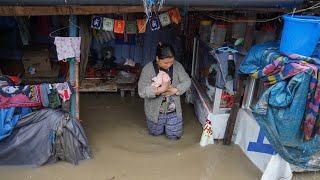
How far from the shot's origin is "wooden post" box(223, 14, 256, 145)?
445 cm

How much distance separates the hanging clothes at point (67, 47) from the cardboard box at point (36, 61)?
2.25 metres

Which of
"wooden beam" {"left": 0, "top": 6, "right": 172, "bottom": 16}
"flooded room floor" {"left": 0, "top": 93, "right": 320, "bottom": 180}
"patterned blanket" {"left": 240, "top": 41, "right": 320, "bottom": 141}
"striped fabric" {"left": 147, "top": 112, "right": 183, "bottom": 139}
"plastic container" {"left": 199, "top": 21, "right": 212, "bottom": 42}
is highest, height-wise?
"wooden beam" {"left": 0, "top": 6, "right": 172, "bottom": 16}

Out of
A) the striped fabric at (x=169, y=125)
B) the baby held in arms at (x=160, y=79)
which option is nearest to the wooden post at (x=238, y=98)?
the striped fabric at (x=169, y=125)

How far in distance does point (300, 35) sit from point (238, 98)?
1459 millimetres

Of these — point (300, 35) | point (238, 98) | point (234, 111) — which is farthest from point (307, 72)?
point (234, 111)

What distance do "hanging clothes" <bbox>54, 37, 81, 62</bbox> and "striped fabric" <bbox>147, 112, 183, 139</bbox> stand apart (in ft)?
5.74

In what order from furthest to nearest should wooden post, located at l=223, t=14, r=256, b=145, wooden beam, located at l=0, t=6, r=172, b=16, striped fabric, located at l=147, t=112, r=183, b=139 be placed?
striped fabric, located at l=147, t=112, r=183, b=139
wooden post, located at l=223, t=14, r=256, b=145
wooden beam, located at l=0, t=6, r=172, b=16

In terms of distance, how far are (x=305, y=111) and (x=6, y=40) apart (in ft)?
19.6

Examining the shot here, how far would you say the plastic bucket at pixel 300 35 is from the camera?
340 cm

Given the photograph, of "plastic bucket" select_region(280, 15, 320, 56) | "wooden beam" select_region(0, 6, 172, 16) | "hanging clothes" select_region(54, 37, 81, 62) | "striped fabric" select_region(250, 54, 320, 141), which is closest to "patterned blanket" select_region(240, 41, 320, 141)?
"striped fabric" select_region(250, 54, 320, 141)

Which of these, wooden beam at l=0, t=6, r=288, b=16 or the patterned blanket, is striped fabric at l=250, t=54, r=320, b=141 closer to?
the patterned blanket

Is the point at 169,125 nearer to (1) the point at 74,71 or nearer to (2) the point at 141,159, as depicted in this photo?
(2) the point at 141,159

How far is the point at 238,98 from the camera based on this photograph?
15.3 feet

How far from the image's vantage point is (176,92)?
16.2ft
